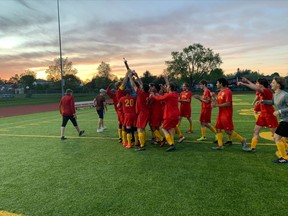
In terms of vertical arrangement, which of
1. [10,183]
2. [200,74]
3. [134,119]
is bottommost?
[10,183]

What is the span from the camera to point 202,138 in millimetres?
8453

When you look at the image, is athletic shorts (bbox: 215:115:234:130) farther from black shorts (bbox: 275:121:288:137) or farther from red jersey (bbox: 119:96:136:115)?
red jersey (bbox: 119:96:136:115)

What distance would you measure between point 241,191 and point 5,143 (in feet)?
27.8

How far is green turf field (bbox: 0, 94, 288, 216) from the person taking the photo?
377 centimetres

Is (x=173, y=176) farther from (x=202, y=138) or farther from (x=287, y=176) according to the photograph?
(x=202, y=138)

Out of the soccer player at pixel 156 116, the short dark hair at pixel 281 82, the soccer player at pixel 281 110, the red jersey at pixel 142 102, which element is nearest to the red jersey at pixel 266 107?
the soccer player at pixel 281 110

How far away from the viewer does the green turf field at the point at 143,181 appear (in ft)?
12.4

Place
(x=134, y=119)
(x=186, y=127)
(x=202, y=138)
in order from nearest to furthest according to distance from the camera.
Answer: (x=134, y=119) → (x=202, y=138) → (x=186, y=127)

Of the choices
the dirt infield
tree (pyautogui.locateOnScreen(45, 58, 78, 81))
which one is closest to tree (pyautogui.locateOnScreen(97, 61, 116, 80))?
tree (pyautogui.locateOnScreen(45, 58, 78, 81))

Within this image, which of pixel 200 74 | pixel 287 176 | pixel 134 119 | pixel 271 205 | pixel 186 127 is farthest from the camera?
pixel 200 74

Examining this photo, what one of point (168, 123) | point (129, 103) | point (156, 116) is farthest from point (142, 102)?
point (168, 123)

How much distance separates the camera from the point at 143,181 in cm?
480

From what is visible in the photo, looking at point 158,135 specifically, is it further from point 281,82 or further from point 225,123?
point 281,82

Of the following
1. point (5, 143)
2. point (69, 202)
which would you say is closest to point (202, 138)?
point (69, 202)
